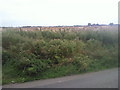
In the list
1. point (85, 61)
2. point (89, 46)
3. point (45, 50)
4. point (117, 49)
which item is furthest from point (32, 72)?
→ point (117, 49)

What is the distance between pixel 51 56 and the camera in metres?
11.7

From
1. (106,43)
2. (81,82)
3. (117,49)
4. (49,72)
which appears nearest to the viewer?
(81,82)

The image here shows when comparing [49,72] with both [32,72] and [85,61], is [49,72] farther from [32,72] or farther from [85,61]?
[85,61]

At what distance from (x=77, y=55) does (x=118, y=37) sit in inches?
155

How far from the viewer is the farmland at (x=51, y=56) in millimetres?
9789

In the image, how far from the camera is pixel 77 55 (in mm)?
12602

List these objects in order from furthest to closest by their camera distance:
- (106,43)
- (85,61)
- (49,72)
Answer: (106,43), (85,61), (49,72)

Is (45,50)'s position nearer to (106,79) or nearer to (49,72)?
(49,72)

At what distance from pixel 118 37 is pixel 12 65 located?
8.21 metres

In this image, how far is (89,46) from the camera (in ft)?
46.5

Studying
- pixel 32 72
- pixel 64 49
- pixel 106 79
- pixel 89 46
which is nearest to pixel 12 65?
pixel 32 72

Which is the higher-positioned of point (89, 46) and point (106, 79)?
point (89, 46)

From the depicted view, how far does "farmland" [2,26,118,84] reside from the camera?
9789 mm

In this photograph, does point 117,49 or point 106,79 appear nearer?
point 106,79
